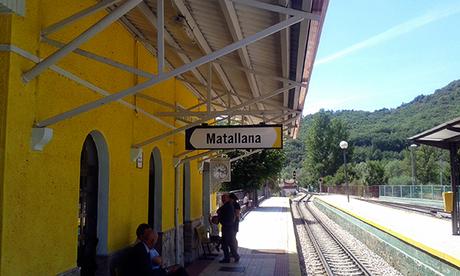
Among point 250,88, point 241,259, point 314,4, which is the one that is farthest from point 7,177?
point 241,259

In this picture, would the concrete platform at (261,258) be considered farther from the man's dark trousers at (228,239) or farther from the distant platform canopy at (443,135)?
the distant platform canopy at (443,135)

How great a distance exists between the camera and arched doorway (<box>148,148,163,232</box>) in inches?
328

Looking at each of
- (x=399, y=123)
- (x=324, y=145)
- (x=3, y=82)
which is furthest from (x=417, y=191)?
(x=399, y=123)

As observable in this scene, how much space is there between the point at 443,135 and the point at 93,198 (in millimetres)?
11207

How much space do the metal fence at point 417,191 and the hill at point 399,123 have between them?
65.1 m

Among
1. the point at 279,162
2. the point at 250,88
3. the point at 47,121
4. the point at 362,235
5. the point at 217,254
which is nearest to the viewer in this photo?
the point at 47,121

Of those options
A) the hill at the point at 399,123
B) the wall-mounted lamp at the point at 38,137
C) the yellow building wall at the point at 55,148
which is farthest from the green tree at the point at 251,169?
the hill at the point at 399,123

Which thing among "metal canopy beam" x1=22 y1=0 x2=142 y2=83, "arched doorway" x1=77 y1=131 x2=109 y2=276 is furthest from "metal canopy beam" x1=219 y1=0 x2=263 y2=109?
"arched doorway" x1=77 y1=131 x2=109 y2=276

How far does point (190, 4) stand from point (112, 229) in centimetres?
300

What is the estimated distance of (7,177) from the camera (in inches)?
141

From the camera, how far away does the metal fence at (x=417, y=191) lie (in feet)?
98.0

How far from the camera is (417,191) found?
34844 millimetres

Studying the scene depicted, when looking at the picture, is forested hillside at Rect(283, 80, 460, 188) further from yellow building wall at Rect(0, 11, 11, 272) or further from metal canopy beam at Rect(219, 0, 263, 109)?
yellow building wall at Rect(0, 11, 11, 272)

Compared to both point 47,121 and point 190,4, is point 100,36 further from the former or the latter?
point 47,121
